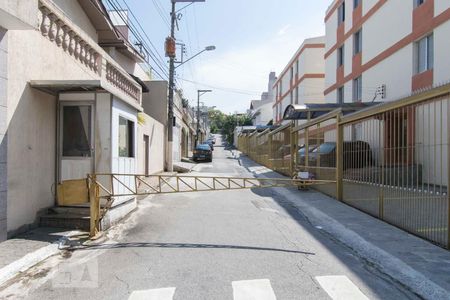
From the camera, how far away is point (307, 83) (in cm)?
3994

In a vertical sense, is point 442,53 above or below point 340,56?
below

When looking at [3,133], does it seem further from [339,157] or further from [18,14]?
[339,157]

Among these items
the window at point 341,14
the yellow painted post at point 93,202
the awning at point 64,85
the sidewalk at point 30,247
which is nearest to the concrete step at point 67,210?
the sidewalk at point 30,247

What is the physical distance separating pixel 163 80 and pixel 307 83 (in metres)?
19.3

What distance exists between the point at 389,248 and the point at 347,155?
4.95 meters

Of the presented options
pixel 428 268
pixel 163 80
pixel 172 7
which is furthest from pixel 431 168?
pixel 172 7

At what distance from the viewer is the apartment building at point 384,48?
15.8 m

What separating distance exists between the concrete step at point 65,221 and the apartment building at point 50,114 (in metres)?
0.15

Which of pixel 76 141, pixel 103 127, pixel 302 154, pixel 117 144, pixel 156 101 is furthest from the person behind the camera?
pixel 156 101

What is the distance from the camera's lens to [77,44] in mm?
9336

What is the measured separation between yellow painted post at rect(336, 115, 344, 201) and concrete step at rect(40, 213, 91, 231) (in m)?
6.80

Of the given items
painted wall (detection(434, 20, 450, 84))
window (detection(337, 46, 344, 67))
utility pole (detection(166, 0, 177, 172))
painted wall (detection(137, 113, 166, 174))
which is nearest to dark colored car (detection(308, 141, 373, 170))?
painted wall (detection(434, 20, 450, 84))

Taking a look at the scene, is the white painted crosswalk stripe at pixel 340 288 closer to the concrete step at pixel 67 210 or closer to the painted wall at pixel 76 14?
the concrete step at pixel 67 210

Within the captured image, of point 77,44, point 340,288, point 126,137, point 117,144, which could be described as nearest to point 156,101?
point 126,137
